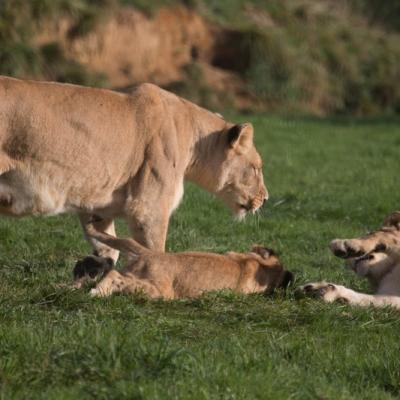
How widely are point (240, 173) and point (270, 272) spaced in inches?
60.5

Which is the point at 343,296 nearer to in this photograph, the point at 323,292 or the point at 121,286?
the point at 323,292

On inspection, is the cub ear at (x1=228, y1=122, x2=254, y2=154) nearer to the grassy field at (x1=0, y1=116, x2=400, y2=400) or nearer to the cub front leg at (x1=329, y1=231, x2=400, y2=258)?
the grassy field at (x1=0, y1=116, x2=400, y2=400)

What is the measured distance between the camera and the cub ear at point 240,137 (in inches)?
323

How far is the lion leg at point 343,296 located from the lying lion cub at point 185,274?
199 mm

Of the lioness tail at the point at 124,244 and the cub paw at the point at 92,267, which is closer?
the lioness tail at the point at 124,244

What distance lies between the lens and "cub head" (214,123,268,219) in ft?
27.2

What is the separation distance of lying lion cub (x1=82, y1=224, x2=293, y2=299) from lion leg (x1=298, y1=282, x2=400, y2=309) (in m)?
0.20

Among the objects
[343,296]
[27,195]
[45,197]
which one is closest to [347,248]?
[343,296]

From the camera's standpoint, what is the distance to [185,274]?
6.72 metres

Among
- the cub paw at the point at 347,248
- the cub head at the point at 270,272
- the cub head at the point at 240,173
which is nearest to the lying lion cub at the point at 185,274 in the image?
the cub head at the point at 270,272

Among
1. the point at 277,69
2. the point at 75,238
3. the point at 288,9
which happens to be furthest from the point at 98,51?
the point at 75,238

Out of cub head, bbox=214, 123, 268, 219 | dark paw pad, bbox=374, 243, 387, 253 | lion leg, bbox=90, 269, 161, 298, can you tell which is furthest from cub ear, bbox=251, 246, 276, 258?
cub head, bbox=214, 123, 268, 219

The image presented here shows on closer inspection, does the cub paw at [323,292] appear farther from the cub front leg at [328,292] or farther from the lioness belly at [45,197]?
the lioness belly at [45,197]

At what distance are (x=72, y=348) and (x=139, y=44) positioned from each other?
18156mm
